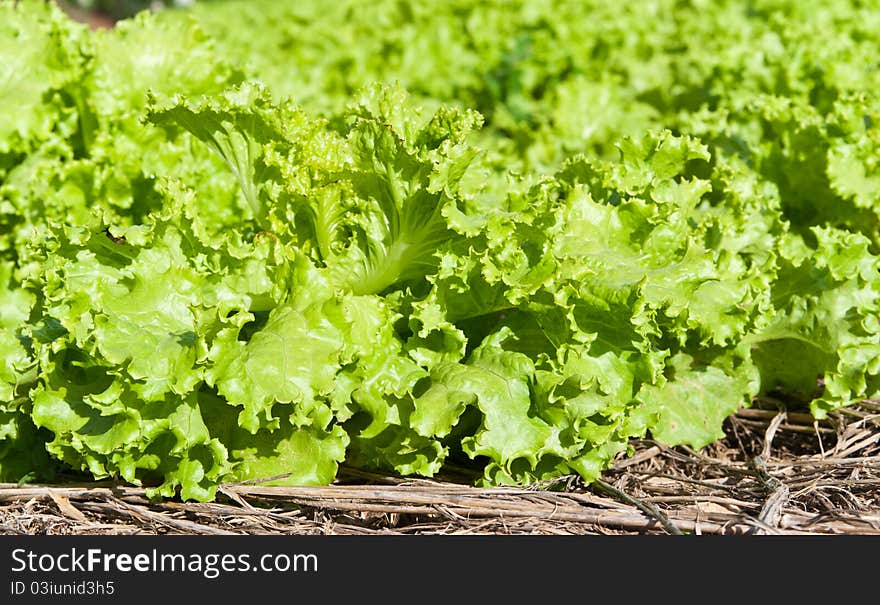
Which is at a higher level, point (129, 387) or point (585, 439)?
point (129, 387)

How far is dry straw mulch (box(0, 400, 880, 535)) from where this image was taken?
3.07 meters

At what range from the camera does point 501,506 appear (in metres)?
3.15

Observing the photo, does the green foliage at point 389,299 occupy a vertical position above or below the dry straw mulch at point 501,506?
above

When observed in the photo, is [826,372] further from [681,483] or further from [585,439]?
[585,439]

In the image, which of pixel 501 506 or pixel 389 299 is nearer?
pixel 501 506

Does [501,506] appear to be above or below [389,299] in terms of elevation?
below

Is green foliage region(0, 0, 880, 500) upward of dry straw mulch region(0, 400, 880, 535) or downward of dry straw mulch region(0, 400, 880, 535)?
upward

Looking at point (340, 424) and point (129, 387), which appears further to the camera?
point (340, 424)

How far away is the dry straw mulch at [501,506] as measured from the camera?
3.07 metres

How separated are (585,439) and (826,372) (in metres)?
1.06

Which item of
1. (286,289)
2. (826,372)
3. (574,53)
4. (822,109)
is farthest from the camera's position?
(574,53)

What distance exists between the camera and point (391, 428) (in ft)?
10.8

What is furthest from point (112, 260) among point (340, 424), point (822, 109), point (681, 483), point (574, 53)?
point (574, 53)
